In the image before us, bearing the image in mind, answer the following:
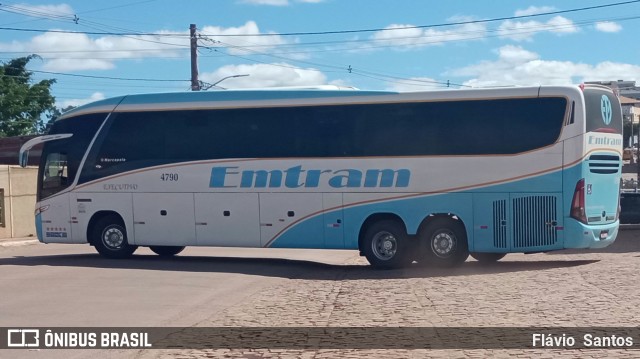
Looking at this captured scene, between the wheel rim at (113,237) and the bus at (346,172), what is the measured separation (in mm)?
33

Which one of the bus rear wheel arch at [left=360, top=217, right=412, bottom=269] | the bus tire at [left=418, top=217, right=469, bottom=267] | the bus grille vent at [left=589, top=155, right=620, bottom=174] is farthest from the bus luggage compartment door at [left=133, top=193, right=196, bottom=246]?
the bus grille vent at [left=589, top=155, right=620, bottom=174]

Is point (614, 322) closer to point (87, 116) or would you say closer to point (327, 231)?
point (327, 231)

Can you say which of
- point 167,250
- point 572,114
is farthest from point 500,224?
point 167,250

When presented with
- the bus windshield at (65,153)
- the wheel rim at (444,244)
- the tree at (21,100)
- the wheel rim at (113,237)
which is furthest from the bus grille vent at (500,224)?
the tree at (21,100)

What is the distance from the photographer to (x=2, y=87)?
56.4 m

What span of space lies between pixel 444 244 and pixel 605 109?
4117 mm

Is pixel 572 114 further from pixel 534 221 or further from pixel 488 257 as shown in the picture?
pixel 488 257

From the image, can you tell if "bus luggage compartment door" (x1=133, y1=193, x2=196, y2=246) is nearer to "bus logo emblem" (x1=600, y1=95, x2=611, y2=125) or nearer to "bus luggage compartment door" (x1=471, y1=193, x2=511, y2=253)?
"bus luggage compartment door" (x1=471, y1=193, x2=511, y2=253)

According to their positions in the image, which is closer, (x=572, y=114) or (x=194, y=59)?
(x=572, y=114)

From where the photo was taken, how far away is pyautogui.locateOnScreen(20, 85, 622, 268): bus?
1667cm

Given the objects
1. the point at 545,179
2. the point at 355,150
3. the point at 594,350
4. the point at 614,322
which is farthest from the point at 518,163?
the point at 594,350

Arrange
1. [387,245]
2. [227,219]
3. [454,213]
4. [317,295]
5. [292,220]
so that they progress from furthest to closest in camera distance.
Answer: [227,219]
[292,220]
[387,245]
[454,213]
[317,295]

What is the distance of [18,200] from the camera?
3106cm

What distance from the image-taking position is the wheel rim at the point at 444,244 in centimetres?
1731
